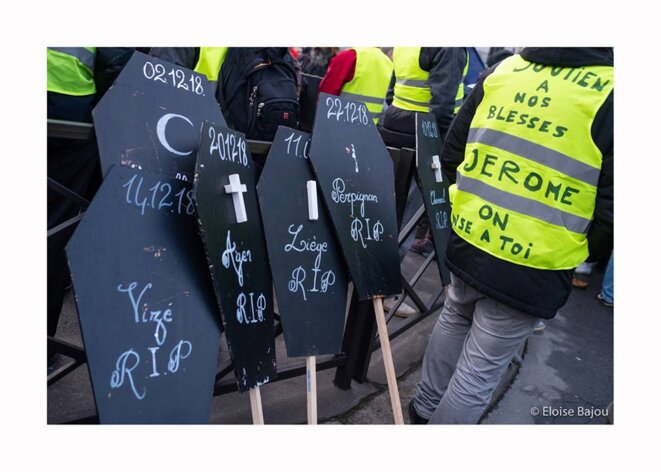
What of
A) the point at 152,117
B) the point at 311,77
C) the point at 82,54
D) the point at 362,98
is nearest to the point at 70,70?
the point at 82,54

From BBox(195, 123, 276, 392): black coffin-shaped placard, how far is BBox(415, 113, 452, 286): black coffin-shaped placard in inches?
41.7

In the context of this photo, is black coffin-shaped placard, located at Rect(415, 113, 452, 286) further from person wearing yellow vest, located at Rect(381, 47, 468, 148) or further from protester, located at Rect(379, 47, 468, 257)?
person wearing yellow vest, located at Rect(381, 47, 468, 148)

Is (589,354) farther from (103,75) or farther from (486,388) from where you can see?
(103,75)

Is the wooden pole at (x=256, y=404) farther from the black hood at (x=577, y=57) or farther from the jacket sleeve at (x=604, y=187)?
the black hood at (x=577, y=57)

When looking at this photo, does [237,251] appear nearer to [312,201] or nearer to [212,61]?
[312,201]

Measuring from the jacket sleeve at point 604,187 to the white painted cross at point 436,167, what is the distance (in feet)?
3.06

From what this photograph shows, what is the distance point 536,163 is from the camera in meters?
1.80

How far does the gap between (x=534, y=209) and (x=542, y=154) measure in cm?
19

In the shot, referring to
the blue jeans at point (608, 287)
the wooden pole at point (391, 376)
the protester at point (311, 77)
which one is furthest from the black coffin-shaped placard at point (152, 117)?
the blue jeans at point (608, 287)

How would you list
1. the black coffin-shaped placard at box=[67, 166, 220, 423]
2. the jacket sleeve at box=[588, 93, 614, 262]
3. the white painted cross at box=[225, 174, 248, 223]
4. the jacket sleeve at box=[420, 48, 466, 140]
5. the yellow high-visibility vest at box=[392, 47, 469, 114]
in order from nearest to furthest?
the black coffin-shaped placard at box=[67, 166, 220, 423] → the white painted cross at box=[225, 174, 248, 223] → the jacket sleeve at box=[588, 93, 614, 262] → the jacket sleeve at box=[420, 48, 466, 140] → the yellow high-visibility vest at box=[392, 47, 469, 114]

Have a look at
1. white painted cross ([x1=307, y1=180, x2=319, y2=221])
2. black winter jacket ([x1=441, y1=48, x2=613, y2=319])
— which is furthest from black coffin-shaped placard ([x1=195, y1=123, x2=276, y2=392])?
black winter jacket ([x1=441, y1=48, x2=613, y2=319])

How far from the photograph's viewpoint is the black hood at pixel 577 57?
1.75 meters

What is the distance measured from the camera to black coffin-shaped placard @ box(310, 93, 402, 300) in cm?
197

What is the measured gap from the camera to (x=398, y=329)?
111 inches
